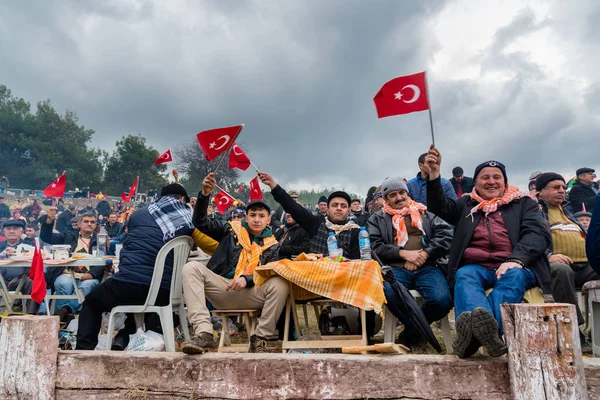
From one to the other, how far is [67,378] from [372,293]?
2207 millimetres

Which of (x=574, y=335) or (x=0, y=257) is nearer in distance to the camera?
(x=574, y=335)

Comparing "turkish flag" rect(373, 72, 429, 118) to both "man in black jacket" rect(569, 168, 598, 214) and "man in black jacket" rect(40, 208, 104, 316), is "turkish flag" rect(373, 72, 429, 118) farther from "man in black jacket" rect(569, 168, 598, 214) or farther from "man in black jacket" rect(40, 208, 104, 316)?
"man in black jacket" rect(569, 168, 598, 214)

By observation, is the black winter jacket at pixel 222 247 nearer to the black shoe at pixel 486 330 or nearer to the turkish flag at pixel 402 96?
the turkish flag at pixel 402 96

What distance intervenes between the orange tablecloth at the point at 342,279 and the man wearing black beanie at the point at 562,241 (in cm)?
196

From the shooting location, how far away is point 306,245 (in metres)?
4.45

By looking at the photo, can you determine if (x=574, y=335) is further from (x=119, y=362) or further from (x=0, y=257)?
(x=0, y=257)

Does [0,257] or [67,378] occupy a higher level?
[0,257]

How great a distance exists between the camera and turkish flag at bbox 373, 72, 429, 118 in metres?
3.99

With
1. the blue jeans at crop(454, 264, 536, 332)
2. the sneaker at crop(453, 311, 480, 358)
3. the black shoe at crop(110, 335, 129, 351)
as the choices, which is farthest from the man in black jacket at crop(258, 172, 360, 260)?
the black shoe at crop(110, 335, 129, 351)

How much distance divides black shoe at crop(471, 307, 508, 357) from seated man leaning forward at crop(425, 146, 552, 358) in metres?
0.43

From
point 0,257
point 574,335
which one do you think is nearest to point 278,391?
point 574,335

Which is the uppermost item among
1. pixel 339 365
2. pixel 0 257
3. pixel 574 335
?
pixel 0 257

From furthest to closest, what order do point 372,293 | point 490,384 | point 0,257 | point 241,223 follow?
point 0,257 → point 241,223 → point 372,293 → point 490,384

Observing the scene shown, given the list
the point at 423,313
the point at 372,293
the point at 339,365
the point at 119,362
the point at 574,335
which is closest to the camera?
the point at 574,335
